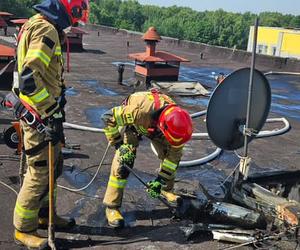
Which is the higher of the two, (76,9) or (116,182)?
(76,9)

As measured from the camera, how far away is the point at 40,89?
367cm

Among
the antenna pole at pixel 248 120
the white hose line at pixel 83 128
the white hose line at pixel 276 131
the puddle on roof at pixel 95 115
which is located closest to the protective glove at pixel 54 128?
the antenna pole at pixel 248 120

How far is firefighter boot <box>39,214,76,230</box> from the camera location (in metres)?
4.28

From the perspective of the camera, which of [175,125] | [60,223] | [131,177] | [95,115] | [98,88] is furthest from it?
[98,88]

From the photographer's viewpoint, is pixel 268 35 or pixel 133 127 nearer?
pixel 133 127

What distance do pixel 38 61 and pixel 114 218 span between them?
6.21 ft

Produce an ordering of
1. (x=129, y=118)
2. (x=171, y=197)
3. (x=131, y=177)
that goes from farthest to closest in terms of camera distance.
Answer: (x=131, y=177) → (x=171, y=197) → (x=129, y=118)

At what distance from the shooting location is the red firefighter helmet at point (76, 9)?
12.8 feet

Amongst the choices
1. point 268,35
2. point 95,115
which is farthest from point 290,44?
point 95,115

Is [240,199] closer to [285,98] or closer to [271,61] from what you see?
[285,98]

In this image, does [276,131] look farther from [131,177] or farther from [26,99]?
[26,99]

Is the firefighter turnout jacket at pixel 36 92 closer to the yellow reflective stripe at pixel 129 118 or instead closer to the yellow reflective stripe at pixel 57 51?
the yellow reflective stripe at pixel 57 51

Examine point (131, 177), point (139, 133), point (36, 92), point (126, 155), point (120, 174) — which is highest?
point (36, 92)

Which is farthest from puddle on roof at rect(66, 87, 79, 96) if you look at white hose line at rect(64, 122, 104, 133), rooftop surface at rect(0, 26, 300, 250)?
white hose line at rect(64, 122, 104, 133)
